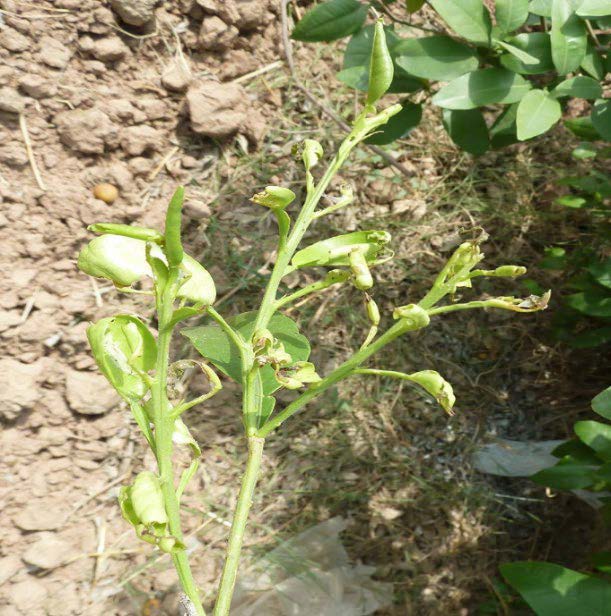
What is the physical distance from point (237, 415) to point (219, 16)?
3.13 ft

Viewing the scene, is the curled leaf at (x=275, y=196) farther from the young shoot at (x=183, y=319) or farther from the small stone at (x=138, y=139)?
the small stone at (x=138, y=139)

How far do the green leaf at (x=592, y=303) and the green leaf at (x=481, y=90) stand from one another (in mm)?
474

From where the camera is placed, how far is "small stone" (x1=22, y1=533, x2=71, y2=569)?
1.47 meters

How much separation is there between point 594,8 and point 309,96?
0.81m

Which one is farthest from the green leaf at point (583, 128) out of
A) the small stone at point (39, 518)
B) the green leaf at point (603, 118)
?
the small stone at point (39, 518)

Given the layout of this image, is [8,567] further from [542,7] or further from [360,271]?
[542,7]

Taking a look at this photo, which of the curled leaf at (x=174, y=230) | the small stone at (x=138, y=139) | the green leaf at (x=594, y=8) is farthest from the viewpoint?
the small stone at (x=138, y=139)

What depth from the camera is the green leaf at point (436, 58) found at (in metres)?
1.14

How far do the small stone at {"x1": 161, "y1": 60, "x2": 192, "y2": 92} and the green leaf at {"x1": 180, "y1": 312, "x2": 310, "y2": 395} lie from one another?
35.1 inches

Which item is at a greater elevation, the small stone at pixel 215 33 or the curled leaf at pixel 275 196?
the curled leaf at pixel 275 196

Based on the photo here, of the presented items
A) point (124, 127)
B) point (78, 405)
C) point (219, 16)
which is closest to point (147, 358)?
point (78, 405)

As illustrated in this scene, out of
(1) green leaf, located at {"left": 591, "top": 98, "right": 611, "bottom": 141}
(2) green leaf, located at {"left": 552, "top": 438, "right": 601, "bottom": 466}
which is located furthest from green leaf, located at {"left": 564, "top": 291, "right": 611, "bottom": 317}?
(1) green leaf, located at {"left": 591, "top": 98, "right": 611, "bottom": 141}

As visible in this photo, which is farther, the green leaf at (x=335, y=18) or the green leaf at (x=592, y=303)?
the green leaf at (x=592, y=303)

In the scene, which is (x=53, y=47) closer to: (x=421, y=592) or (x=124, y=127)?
(x=124, y=127)
